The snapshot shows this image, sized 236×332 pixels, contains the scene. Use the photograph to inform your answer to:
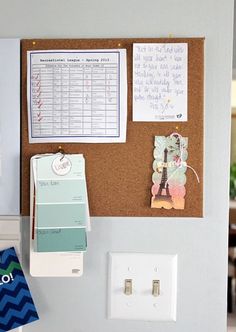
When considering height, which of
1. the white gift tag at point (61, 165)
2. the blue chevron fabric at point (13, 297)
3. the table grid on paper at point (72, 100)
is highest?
the table grid on paper at point (72, 100)

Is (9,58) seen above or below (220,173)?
above

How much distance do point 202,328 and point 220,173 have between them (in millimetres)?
411

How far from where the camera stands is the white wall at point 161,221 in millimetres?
1271

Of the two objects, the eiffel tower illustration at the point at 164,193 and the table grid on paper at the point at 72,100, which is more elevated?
the table grid on paper at the point at 72,100

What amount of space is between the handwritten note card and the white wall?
5cm

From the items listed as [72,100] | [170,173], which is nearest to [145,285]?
[170,173]

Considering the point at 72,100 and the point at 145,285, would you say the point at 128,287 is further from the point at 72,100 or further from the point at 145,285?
the point at 72,100

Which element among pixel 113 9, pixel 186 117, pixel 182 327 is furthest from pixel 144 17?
pixel 182 327

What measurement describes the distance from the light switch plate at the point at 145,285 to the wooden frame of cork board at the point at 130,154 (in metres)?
0.12

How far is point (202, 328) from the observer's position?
1293 millimetres

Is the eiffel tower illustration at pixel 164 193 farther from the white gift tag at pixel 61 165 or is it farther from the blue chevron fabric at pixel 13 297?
the blue chevron fabric at pixel 13 297

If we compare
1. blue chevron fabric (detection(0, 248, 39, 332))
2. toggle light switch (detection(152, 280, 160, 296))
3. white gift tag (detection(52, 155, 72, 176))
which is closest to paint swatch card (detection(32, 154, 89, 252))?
white gift tag (detection(52, 155, 72, 176))

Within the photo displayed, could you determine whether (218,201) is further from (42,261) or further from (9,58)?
(9,58)

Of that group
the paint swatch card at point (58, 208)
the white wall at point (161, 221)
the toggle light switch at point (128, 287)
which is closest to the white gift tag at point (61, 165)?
the paint swatch card at point (58, 208)
